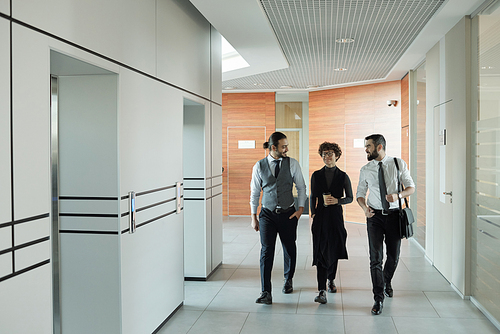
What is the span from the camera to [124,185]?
311 cm

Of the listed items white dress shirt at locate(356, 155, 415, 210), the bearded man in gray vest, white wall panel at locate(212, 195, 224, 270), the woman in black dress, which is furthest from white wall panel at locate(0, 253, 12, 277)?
white wall panel at locate(212, 195, 224, 270)

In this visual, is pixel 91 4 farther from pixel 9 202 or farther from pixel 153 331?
pixel 153 331

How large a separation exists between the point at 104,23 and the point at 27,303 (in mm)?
1786

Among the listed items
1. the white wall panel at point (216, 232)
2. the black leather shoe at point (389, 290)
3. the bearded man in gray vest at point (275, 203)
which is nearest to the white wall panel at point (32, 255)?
the bearded man in gray vest at point (275, 203)

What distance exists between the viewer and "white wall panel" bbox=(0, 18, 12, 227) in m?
1.89

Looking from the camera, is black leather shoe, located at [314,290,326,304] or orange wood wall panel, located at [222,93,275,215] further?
orange wood wall panel, located at [222,93,275,215]

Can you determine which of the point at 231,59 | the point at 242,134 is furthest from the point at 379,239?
the point at 242,134

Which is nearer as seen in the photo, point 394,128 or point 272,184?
point 272,184

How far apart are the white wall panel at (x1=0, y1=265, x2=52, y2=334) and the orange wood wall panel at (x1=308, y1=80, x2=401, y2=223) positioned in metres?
8.14

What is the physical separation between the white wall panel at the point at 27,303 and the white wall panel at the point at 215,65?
3.79m

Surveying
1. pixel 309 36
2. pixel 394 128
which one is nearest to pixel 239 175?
pixel 394 128

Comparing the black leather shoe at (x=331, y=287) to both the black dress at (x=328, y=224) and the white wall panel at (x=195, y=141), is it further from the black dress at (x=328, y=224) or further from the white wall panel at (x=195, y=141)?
the white wall panel at (x=195, y=141)

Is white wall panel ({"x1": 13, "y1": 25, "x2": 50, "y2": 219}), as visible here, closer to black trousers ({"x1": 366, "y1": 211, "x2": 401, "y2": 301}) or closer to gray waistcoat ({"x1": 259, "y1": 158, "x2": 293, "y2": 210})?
gray waistcoat ({"x1": 259, "y1": 158, "x2": 293, "y2": 210})

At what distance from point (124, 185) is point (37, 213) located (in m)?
0.98
